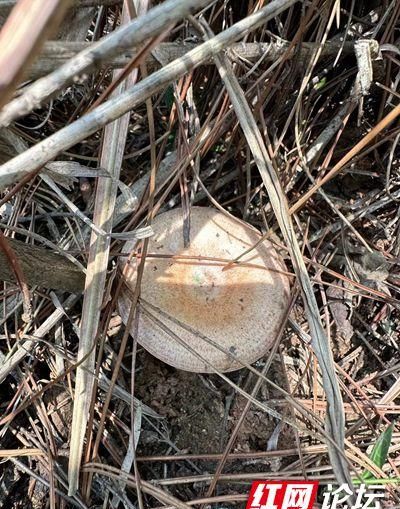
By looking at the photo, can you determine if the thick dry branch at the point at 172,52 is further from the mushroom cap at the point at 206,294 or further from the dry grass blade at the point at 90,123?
the mushroom cap at the point at 206,294

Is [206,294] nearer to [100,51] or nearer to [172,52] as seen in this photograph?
[172,52]

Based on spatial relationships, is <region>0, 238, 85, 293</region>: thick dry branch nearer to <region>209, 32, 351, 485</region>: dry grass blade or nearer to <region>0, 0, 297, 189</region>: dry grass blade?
<region>0, 0, 297, 189</region>: dry grass blade

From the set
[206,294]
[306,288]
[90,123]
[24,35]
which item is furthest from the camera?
[206,294]

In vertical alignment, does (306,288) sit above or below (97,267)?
below

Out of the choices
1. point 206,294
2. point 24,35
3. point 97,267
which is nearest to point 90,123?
point 24,35

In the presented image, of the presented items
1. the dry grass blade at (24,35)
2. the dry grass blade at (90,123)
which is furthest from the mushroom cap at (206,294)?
the dry grass blade at (24,35)

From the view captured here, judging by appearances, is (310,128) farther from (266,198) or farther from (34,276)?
(34,276)
